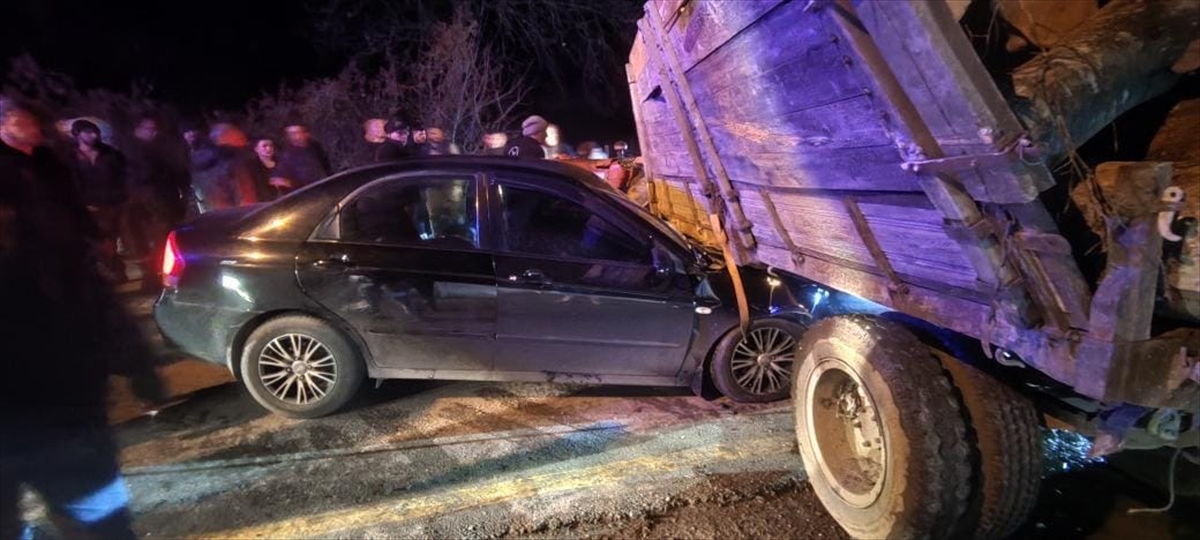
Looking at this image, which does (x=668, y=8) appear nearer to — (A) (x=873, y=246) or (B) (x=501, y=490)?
(A) (x=873, y=246)

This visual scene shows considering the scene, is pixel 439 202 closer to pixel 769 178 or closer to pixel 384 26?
pixel 769 178

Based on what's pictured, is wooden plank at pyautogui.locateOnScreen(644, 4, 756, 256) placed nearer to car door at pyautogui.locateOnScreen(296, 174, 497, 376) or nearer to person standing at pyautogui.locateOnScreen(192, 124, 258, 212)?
car door at pyautogui.locateOnScreen(296, 174, 497, 376)

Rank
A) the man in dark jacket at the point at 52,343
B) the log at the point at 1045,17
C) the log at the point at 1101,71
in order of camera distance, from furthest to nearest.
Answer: the man in dark jacket at the point at 52,343
the log at the point at 1045,17
the log at the point at 1101,71

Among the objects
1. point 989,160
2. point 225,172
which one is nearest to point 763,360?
point 989,160

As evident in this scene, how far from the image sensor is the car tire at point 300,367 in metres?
4.13

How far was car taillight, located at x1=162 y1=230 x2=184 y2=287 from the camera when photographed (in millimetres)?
4145

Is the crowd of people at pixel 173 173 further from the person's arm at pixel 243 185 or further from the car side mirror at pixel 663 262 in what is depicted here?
the car side mirror at pixel 663 262

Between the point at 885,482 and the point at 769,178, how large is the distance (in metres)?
1.38

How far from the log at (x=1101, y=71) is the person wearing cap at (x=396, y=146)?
19.1 feet

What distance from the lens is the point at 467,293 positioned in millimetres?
4086

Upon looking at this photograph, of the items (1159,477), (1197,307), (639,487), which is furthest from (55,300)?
(1159,477)

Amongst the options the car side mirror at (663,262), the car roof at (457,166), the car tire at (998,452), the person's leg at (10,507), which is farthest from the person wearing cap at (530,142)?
the car tire at (998,452)

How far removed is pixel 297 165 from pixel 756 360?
18.7ft

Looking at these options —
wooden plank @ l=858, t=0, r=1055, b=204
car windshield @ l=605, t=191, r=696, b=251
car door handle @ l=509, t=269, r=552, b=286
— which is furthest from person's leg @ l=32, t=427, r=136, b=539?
wooden plank @ l=858, t=0, r=1055, b=204
